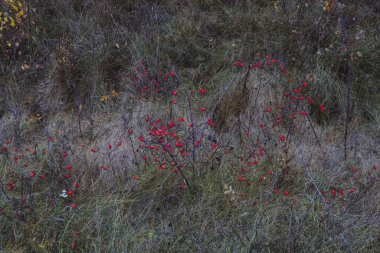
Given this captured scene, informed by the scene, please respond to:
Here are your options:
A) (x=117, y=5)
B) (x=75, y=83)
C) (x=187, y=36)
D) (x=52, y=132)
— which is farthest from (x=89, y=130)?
(x=117, y=5)

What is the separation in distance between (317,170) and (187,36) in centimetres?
266

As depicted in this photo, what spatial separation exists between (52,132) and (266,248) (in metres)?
2.41

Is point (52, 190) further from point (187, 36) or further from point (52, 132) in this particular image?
point (187, 36)

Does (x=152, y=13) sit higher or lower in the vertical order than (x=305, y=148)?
higher

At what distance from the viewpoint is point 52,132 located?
4051mm

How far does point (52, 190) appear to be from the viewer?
3070 millimetres

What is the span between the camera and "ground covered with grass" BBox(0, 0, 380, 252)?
110 inches

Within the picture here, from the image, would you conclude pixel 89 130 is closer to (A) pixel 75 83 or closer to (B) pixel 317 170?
(A) pixel 75 83

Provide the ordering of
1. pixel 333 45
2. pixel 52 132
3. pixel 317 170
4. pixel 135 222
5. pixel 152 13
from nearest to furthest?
pixel 135 222 < pixel 317 170 < pixel 52 132 < pixel 333 45 < pixel 152 13

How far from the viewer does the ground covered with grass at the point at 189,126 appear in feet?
9.18

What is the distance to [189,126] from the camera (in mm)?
3982

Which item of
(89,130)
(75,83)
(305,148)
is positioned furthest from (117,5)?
(305,148)

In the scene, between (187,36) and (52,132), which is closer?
(52,132)

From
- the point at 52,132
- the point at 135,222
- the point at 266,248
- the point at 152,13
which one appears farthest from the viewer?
the point at 152,13
